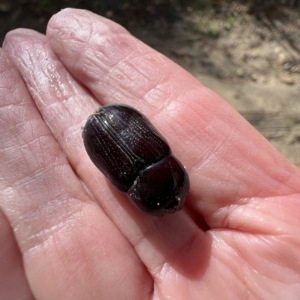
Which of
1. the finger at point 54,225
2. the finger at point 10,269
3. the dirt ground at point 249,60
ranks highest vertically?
the dirt ground at point 249,60

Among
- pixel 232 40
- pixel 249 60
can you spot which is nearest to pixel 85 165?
pixel 249 60

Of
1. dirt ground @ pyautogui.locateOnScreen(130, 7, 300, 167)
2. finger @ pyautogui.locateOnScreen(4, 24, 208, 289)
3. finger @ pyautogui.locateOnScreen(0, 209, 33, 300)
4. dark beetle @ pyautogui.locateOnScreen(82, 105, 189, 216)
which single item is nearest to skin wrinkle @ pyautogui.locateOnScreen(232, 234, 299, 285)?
finger @ pyautogui.locateOnScreen(4, 24, 208, 289)

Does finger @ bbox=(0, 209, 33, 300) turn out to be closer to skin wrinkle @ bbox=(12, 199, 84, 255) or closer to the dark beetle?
skin wrinkle @ bbox=(12, 199, 84, 255)

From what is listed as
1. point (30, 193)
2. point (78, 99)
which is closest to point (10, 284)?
point (30, 193)

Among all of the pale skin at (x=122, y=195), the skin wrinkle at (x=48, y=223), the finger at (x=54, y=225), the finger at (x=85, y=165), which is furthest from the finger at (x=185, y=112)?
the skin wrinkle at (x=48, y=223)

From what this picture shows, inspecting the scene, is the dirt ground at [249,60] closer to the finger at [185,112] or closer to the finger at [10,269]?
the finger at [185,112]

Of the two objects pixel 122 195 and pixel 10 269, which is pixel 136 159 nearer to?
pixel 122 195
